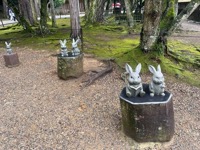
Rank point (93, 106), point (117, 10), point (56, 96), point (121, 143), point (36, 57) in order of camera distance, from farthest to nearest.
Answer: point (117, 10) < point (36, 57) < point (56, 96) < point (93, 106) < point (121, 143)

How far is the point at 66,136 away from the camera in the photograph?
10.4ft

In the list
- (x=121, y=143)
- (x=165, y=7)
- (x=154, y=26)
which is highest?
(x=165, y=7)

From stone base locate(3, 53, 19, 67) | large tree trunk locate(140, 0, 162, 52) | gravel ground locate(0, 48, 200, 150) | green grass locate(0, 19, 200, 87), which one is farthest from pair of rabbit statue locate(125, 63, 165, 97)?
stone base locate(3, 53, 19, 67)

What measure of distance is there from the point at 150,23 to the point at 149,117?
272 centimetres

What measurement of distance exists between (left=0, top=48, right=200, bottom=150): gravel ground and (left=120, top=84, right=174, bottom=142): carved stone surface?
0.13 m

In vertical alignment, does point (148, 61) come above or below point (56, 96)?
above

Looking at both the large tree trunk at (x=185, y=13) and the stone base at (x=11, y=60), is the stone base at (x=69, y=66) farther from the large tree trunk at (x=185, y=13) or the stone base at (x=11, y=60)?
the large tree trunk at (x=185, y=13)

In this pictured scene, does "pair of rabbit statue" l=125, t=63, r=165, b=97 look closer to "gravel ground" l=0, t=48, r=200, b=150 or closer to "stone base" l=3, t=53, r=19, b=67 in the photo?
"gravel ground" l=0, t=48, r=200, b=150

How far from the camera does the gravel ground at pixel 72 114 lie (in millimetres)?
3041

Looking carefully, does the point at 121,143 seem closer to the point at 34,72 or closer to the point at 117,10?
the point at 34,72

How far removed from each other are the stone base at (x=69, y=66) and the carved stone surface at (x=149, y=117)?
198 centimetres

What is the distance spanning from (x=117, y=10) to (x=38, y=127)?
671 inches

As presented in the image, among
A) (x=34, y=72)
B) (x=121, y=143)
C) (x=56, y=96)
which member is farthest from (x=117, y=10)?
(x=121, y=143)

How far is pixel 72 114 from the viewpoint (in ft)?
12.1
